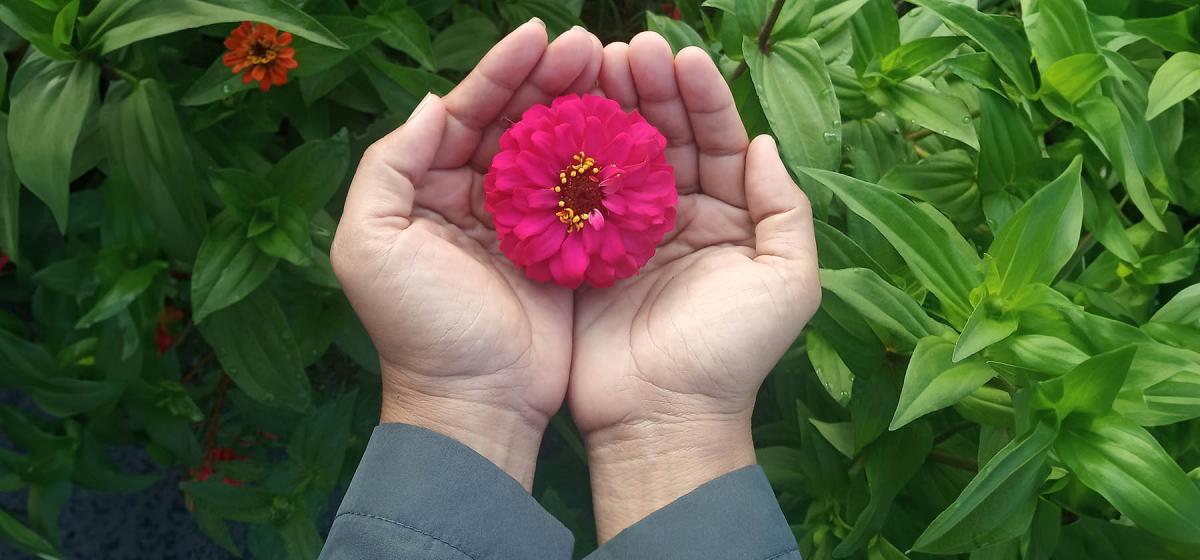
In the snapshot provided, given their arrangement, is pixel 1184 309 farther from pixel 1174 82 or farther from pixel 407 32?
pixel 407 32

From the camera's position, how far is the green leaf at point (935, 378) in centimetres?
73

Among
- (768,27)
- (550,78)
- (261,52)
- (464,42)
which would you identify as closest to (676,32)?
(768,27)

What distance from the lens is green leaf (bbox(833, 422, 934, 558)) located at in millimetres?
925

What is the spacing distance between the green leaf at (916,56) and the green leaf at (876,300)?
29 cm

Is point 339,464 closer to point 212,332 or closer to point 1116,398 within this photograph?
point 212,332

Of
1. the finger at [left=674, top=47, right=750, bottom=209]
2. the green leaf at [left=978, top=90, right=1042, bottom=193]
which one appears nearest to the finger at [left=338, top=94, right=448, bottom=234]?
the finger at [left=674, top=47, right=750, bottom=209]

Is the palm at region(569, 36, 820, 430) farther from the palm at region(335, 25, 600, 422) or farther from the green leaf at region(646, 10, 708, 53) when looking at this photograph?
the green leaf at region(646, 10, 708, 53)

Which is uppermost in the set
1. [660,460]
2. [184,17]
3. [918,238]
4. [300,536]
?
[184,17]

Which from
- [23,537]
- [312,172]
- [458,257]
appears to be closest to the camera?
[458,257]

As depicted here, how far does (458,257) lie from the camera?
82 centimetres

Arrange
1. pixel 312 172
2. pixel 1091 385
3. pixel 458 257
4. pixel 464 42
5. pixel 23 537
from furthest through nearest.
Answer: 1. pixel 464 42
2. pixel 23 537
3. pixel 312 172
4. pixel 458 257
5. pixel 1091 385

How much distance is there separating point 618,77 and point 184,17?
1.42 ft

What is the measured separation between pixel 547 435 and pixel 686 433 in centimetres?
68

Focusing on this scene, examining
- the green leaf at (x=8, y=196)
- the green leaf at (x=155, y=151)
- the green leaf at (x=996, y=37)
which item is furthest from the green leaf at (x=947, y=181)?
the green leaf at (x=8, y=196)
